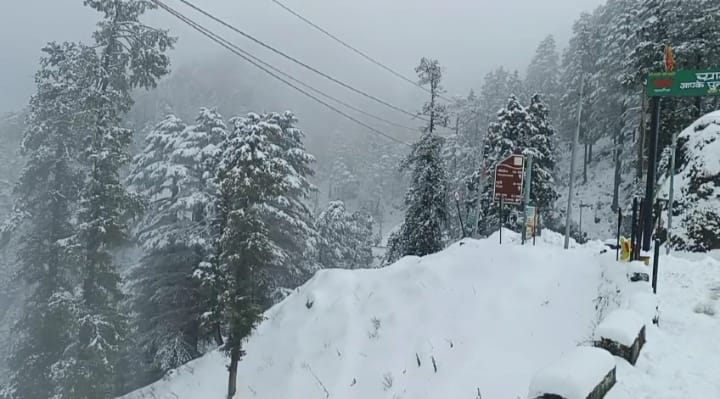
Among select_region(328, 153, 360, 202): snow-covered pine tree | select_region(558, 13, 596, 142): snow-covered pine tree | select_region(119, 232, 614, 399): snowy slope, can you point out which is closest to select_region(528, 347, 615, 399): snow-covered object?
select_region(119, 232, 614, 399): snowy slope

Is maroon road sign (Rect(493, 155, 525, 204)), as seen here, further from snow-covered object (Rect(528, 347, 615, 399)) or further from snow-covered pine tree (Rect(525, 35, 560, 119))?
snow-covered pine tree (Rect(525, 35, 560, 119))

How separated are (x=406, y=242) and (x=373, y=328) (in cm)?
1718

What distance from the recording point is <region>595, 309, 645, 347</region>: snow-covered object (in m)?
6.20

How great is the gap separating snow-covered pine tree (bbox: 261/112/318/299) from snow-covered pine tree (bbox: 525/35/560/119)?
43.9 metres

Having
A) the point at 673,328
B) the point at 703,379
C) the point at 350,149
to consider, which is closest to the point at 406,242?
the point at 673,328

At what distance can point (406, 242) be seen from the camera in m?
29.9

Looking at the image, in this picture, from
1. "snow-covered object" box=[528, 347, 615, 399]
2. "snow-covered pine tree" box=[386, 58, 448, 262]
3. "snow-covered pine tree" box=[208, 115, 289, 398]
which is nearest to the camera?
"snow-covered object" box=[528, 347, 615, 399]

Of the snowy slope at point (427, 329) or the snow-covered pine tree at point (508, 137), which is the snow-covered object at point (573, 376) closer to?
the snowy slope at point (427, 329)

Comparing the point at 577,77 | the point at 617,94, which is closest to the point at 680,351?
the point at 617,94

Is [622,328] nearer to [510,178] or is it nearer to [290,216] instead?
[510,178]

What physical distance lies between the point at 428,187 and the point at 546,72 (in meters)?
47.2

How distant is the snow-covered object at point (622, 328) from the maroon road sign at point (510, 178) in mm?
9101

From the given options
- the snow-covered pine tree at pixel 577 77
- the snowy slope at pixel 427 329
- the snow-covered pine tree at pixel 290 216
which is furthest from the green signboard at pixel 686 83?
the snow-covered pine tree at pixel 577 77

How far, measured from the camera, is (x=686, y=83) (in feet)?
33.0
